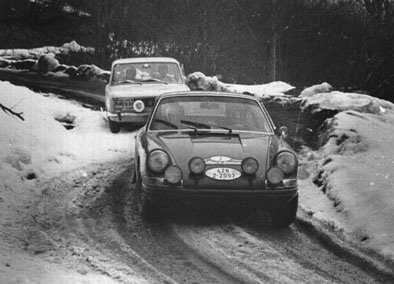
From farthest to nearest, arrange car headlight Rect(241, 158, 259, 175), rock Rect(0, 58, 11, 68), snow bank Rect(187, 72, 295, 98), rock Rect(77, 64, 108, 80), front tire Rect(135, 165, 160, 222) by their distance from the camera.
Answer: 1. rock Rect(0, 58, 11, 68)
2. rock Rect(77, 64, 108, 80)
3. snow bank Rect(187, 72, 295, 98)
4. front tire Rect(135, 165, 160, 222)
5. car headlight Rect(241, 158, 259, 175)

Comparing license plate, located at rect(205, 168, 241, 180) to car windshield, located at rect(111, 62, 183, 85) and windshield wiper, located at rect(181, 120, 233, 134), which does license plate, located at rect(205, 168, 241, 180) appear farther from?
car windshield, located at rect(111, 62, 183, 85)

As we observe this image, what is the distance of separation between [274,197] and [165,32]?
2744 centimetres

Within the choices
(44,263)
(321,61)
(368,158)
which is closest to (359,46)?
(321,61)

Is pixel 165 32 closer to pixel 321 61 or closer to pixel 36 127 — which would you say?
pixel 321 61

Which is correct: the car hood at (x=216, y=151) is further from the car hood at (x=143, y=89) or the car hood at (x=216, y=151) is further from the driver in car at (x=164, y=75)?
the driver in car at (x=164, y=75)

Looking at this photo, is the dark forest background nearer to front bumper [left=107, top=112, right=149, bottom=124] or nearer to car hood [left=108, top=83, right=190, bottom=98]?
car hood [left=108, top=83, right=190, bottom=98]

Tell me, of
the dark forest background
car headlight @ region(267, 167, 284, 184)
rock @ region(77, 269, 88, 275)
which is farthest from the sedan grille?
the dark forest background

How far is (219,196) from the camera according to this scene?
20.5ft

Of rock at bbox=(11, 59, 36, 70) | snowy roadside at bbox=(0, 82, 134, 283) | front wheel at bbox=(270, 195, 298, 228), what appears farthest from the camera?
rock at bbox=(11, 59, 36, 70)

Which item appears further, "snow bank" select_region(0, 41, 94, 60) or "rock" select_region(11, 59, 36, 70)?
"snow bank" select_region(0, 41, 94, 60)

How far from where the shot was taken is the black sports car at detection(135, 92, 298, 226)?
630cm

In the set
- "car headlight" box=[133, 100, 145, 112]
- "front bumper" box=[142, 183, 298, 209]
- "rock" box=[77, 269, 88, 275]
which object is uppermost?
"front bumper" box=[142, 183, 298, 209]

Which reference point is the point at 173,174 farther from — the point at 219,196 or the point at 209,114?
the point at 209,114

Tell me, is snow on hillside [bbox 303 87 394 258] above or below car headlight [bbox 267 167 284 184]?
below
